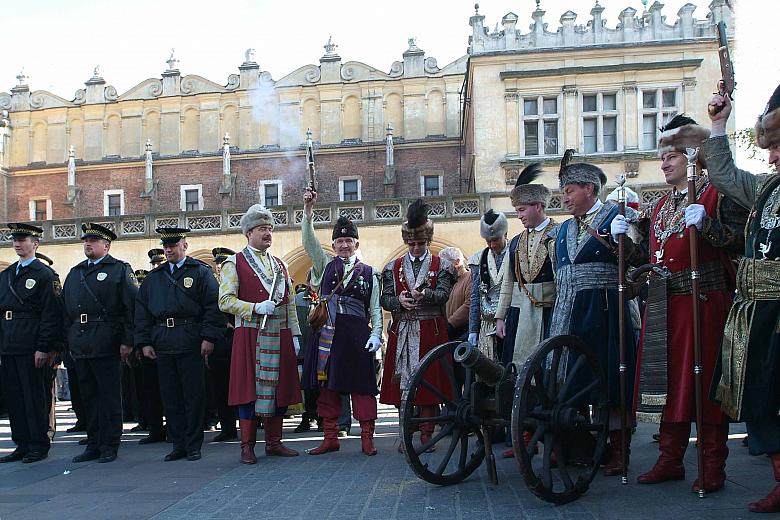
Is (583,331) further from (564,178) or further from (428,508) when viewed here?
(428,508)

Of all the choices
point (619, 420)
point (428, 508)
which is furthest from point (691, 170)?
point (428, 508)

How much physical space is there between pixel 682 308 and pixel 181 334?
452 cm

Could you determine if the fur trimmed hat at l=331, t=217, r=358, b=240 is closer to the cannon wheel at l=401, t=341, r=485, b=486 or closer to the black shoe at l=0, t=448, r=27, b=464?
the cannon wheel at l=401, t=341, r=485, b=486

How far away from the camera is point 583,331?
566cm

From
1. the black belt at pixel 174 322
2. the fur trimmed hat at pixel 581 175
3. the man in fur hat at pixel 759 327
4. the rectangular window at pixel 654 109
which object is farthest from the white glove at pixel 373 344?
the rectangular window at pixel 654 109

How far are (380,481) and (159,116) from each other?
3759 cm

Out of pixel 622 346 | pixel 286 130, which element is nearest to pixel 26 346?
pixel 622 346

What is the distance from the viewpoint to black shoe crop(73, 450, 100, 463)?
754 cm

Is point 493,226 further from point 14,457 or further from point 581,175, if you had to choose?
point 14,457

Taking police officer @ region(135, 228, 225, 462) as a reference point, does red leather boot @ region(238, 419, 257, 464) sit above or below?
below

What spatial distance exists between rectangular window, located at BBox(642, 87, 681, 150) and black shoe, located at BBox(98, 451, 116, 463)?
24821 mm

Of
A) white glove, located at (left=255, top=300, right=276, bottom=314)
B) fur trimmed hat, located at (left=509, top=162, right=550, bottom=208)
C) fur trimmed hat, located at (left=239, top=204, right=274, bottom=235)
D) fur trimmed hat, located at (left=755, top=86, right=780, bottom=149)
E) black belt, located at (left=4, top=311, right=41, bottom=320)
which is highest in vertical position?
fur trimmed hat, located at (left=755, top=86, right=780, bottom=149)

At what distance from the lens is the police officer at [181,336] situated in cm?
755

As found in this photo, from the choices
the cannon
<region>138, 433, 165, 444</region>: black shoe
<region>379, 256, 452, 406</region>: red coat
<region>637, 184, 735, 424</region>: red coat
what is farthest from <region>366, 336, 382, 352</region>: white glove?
<region>138, 433, 165, 444</region>: black shoe
